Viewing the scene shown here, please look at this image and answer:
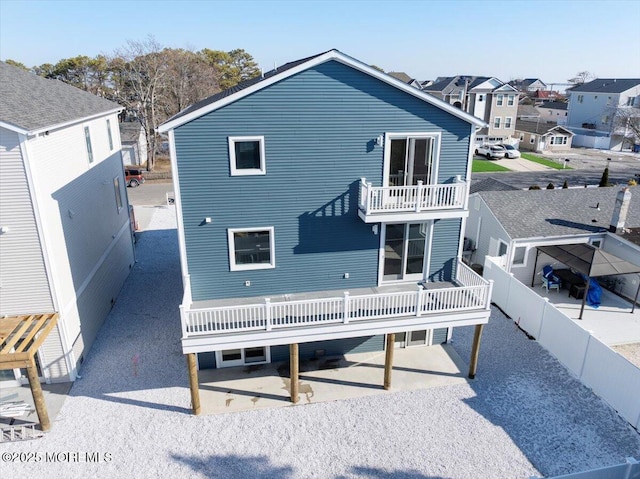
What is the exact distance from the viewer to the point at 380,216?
40.6 ft

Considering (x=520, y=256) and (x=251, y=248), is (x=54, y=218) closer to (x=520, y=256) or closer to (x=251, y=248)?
(x=251, y=248)

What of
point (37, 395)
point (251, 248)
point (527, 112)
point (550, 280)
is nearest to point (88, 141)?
point (251, 248)

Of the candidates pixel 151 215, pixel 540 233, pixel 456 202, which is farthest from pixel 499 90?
pixel 456 202

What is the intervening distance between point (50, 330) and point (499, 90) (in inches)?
2309

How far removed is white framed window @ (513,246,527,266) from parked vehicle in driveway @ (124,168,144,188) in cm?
3258

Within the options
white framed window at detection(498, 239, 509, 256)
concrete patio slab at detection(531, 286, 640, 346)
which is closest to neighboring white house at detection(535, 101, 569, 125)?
concrete patio slab at detection(531, 286, 640, 346)

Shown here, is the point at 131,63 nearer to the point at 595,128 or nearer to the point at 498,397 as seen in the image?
the point at 498,397

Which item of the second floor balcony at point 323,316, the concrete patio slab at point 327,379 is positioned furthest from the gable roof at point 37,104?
the concrete patio slab at point 327,379

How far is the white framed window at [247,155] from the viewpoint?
12047 millimetres

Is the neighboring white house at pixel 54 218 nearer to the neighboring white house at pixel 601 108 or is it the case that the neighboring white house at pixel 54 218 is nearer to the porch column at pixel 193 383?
the porch column at pixel 193 383

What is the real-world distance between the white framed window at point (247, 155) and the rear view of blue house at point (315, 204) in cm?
3

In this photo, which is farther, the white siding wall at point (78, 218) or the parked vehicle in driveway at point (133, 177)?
the parked vehicle in driveway at point (133, 177)

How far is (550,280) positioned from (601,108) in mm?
59970

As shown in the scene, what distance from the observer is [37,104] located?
46.0 ft
